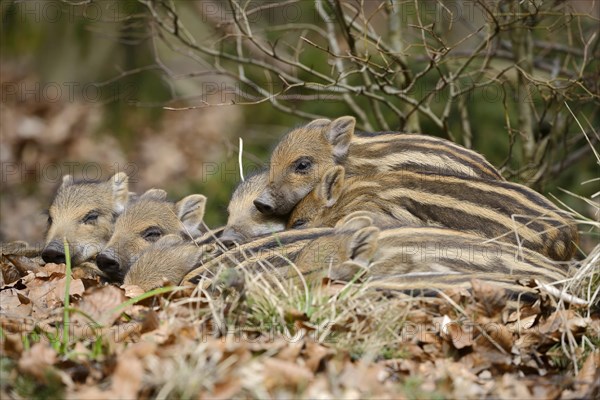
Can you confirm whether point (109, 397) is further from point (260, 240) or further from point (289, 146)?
point (289, 146)

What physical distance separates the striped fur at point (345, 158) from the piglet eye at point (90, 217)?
1.12m

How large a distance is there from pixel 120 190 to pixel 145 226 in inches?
23.1

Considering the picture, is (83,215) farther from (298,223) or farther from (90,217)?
(298,223)

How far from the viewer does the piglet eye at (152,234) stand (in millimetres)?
5324

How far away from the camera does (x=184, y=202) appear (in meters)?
5.60

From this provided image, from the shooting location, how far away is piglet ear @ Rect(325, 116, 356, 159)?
552cm

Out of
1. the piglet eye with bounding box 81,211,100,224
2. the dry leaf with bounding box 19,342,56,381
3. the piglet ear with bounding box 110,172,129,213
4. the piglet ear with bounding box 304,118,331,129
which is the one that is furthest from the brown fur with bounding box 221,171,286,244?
the dry leaf with bounding box 19,342,56,381

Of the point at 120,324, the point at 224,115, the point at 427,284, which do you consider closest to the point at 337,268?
the point at 427,284

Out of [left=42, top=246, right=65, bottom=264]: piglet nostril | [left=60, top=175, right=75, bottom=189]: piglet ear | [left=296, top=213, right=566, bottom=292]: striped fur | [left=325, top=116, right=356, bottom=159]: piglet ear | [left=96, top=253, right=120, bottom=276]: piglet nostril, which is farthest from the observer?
[left=60, top=175, right=75, bottom=189]: piglet ear

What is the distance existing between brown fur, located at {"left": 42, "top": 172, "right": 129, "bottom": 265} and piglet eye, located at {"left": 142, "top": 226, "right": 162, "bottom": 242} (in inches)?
15.6

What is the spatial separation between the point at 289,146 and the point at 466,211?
1.30m

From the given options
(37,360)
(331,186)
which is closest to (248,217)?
(331,186)

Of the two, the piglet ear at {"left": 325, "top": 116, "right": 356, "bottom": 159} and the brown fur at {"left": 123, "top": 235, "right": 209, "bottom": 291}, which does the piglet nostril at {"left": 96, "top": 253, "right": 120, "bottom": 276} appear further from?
the piglet ear at {"left": 325, "top": 116, "right": 356, "bottom": 159}

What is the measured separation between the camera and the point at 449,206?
498 centimetres
